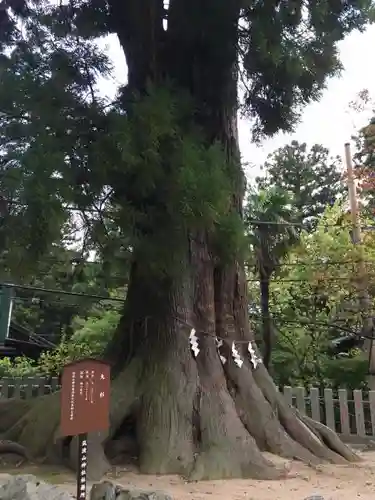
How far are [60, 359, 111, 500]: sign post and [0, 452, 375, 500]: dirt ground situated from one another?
32.9 inches

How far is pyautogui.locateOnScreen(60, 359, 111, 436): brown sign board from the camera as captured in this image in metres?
3.72

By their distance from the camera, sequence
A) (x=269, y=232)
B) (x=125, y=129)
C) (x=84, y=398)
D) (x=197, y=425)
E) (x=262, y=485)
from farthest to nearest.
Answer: (x=269, y=232)
(x=197, y=425)
(x=262, y=485)
(x=125, y=129)
(x=84, y=398)

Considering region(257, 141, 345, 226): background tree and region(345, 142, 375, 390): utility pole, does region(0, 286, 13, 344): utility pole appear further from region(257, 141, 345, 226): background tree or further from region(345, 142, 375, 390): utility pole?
region(257, 141, 345, 226): background tree

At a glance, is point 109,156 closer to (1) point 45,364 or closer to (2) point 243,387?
(2) point 243,387

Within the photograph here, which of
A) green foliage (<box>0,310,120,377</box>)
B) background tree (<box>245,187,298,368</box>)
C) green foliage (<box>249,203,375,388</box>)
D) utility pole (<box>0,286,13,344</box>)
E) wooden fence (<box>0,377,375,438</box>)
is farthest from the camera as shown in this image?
utility pole (<box>0,286,13,344</box>)

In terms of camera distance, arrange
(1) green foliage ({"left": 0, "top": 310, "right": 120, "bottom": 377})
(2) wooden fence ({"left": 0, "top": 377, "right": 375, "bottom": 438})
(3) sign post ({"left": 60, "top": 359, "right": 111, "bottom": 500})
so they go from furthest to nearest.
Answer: (1) green foliage ({"left": 0, "top": 310, "right": 120, "bottom": 377}), (2) wooden fence ({"left": 0, "top": 377, "right": 375, "bottom": 438}), (3) sign post ({"left": 60, "top": 359, "right": 111, "bottom": 500})

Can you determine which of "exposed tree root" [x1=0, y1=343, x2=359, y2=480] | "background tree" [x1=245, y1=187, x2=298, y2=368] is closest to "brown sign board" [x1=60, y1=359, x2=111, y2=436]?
"exposed tree root" [x1=0, y1=343, x2=359, y2=480]

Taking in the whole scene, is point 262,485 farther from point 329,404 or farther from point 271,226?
point 271,226

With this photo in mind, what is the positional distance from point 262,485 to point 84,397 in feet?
6.19

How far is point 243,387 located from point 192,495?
1683mm

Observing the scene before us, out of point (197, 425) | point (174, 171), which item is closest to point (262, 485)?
point (197, 425)

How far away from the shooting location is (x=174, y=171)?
14.3 ft

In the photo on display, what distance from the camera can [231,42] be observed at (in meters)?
5.46

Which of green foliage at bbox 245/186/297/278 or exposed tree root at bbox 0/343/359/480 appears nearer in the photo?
exposed tree root at bbox 0/343/359/480
